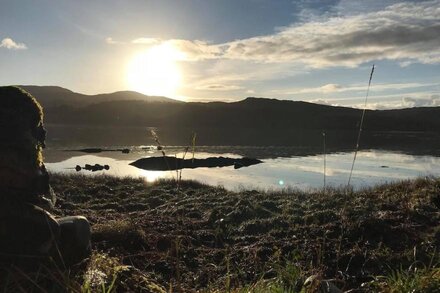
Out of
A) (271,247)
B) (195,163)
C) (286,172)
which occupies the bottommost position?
(195,163)

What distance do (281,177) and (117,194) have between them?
68.7 ft

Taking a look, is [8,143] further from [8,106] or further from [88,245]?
[88,245]

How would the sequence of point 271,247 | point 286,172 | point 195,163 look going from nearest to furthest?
1. point 271,247
2. point 286,172
3. point 195,163

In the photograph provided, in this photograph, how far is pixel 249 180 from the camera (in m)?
37.3

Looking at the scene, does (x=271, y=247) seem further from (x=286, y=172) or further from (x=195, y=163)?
(x=195, y=163)

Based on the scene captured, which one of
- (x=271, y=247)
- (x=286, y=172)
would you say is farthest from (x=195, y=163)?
(x=271, y=247)

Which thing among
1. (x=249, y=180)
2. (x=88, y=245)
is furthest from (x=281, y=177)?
(x=88, y=245)

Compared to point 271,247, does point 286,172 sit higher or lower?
lower

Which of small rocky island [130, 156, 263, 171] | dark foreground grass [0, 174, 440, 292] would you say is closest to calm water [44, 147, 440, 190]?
small rocky island [130, 156, 263, 171]

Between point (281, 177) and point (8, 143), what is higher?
point (8, 143)

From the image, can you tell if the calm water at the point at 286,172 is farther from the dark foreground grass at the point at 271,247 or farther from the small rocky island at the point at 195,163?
the dark foreground grass at the point at 271,247

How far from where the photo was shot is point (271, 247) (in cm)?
1064

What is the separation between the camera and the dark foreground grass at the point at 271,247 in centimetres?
527

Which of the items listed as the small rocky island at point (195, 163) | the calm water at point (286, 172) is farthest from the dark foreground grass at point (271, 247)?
the small rocky island at point (195, 163)
